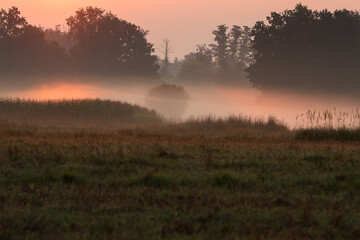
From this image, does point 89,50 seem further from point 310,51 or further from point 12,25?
point 310,51

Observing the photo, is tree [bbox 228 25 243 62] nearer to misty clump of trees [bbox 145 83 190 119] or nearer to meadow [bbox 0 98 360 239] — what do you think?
misty clump of trees [bbox 145 83 190 119]

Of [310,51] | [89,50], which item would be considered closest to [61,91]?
[89,50]

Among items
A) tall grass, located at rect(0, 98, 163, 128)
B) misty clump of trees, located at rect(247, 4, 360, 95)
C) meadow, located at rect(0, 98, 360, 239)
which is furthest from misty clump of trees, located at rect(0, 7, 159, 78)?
meadow, located at rect(0, 98, 360, 239)

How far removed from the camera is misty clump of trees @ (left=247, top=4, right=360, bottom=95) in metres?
64.9

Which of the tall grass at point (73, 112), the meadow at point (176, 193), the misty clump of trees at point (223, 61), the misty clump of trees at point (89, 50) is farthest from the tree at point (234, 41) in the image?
the meadow at point (176, 193)

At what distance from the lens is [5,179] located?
9352 mm

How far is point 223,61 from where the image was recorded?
345 ft

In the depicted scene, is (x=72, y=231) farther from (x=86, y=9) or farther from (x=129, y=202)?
(x=86, y=9)

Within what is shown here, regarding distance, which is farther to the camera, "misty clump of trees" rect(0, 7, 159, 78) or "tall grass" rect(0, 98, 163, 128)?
"misty clump of trees" rect(0, 7, 159, 78)

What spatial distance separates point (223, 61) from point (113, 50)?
29.7 meters

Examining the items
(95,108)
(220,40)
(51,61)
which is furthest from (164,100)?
(220,40)

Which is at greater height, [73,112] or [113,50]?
[113,50]

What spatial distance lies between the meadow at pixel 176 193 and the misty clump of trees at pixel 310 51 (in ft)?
176

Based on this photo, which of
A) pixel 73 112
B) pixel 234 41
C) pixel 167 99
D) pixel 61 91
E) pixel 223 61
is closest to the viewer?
pixel 73 112
